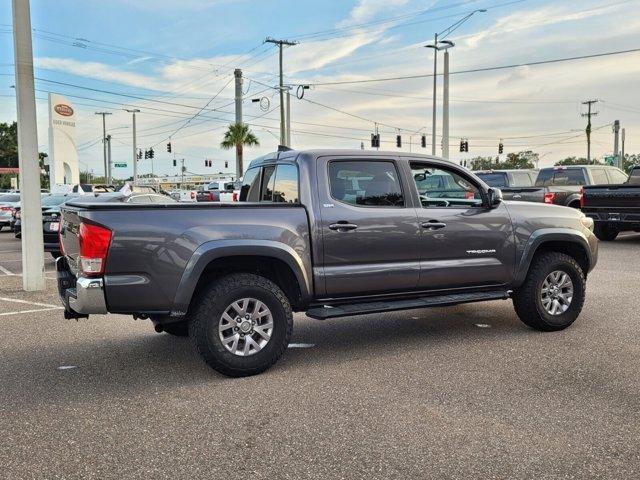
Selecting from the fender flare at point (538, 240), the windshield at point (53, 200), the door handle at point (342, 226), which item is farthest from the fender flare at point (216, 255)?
the windshield at point (53, 200)

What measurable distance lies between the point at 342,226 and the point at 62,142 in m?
48.7

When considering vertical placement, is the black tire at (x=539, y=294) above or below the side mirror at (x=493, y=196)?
below

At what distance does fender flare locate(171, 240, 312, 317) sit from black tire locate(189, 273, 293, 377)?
17cm

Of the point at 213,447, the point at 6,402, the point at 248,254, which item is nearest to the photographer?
the point at 213,447

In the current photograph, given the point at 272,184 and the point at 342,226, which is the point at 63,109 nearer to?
the point at 272,184

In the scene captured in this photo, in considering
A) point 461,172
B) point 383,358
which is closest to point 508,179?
point 461,172

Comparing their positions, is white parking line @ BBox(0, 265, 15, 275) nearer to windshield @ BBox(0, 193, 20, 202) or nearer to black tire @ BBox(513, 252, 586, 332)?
black tire @ BBox(513, 252, 586, 332)

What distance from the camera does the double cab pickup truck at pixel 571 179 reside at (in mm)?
16875

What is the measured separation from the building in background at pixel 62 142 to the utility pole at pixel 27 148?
4006cm

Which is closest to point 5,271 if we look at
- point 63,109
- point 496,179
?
point 496,179

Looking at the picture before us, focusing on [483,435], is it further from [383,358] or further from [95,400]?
[95,400]

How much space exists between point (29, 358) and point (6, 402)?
1221mm

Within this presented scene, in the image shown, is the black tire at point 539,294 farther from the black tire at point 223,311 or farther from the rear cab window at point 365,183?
the black tire at point 223,311

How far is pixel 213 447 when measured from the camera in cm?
371
